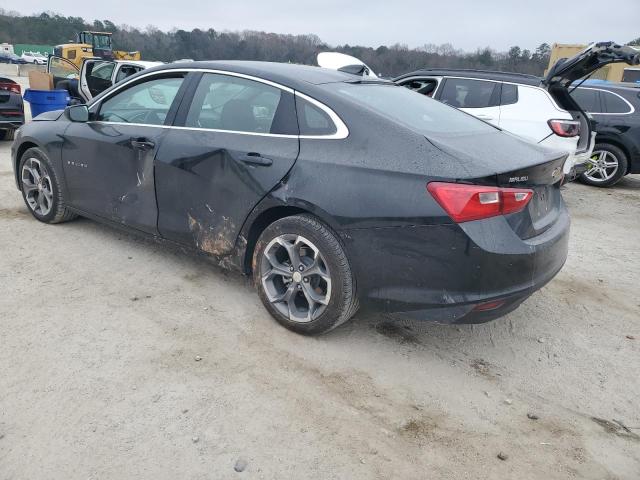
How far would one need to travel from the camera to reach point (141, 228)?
12.7 ft

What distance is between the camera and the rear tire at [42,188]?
178 inches

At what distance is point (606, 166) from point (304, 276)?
7.24 m

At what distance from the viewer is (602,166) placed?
328 inches

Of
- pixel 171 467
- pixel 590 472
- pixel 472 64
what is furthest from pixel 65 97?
pixel 472 64

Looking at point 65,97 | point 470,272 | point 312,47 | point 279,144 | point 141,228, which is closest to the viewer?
point 470,272

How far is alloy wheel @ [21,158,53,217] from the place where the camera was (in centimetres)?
462

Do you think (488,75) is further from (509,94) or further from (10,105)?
(10,105)

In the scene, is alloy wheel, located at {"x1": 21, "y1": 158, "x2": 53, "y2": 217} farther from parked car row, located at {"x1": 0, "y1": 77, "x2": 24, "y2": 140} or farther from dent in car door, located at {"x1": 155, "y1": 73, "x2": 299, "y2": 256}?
parked car row, located at {"x1": 0, "y1": 77, "x2": 24, "y2": 140}

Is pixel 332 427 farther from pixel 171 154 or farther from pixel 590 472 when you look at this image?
pixel 171 154

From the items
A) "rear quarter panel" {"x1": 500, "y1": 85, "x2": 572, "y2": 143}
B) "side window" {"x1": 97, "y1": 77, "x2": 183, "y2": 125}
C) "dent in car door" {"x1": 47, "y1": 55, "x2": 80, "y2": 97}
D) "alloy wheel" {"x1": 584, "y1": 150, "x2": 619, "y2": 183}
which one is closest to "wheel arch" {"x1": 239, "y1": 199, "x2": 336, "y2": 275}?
"side window" {"x1": 97, "y1": 77, "x2": 183, "y2": 125}

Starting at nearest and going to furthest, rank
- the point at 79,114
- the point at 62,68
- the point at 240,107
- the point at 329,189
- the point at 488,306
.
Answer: the point at 488,306 → the point at 329,189 → the point at 240,107 → the point at 79,114 → the point at 62,68

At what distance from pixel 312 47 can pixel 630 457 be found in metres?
46.4

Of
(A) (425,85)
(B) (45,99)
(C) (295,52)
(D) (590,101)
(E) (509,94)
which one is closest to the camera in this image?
(E) (509,94)

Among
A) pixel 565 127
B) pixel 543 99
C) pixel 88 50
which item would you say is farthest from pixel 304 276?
pixel 88 50
